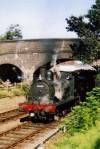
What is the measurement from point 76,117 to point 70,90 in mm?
8051

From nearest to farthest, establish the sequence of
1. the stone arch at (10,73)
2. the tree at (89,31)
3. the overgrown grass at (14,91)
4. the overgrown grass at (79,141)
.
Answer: the overgrown grass at (79,141), the tree at (89,31), the overgrown grass at (14,91), the stone arch at (10,73)

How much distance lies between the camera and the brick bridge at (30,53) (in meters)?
51.2

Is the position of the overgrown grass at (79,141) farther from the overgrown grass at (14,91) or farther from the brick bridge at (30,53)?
the brick bridge at (30,53)

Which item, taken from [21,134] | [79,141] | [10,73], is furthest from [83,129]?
[10,73]

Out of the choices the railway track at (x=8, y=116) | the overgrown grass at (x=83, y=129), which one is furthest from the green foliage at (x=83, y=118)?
the railway track at (x=8, y=116)

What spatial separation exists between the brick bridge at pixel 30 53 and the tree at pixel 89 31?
14.2 metres

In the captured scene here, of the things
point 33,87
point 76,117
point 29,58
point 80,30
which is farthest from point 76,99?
point 29,58

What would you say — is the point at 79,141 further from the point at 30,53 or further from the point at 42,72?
the point at 30,53

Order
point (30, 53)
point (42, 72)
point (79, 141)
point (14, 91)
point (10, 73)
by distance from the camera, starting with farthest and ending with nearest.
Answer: point (10, 73) → point (30, 53) → point (14, 91) → point (42, 72) → point (79, 141)

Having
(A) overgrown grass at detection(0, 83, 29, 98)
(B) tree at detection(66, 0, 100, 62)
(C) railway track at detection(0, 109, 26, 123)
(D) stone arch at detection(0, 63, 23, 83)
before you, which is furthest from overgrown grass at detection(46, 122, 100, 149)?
(D) stone arch at detection(0, 63, 23, 83)

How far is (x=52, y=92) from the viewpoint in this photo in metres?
25.0

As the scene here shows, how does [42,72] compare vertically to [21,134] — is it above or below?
above

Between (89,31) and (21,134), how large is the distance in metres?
16.0

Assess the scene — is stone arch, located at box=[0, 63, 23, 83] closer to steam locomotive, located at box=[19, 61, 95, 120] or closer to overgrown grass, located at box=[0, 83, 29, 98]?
overgrown grass, located at box=[0, 83, 29, 98]
